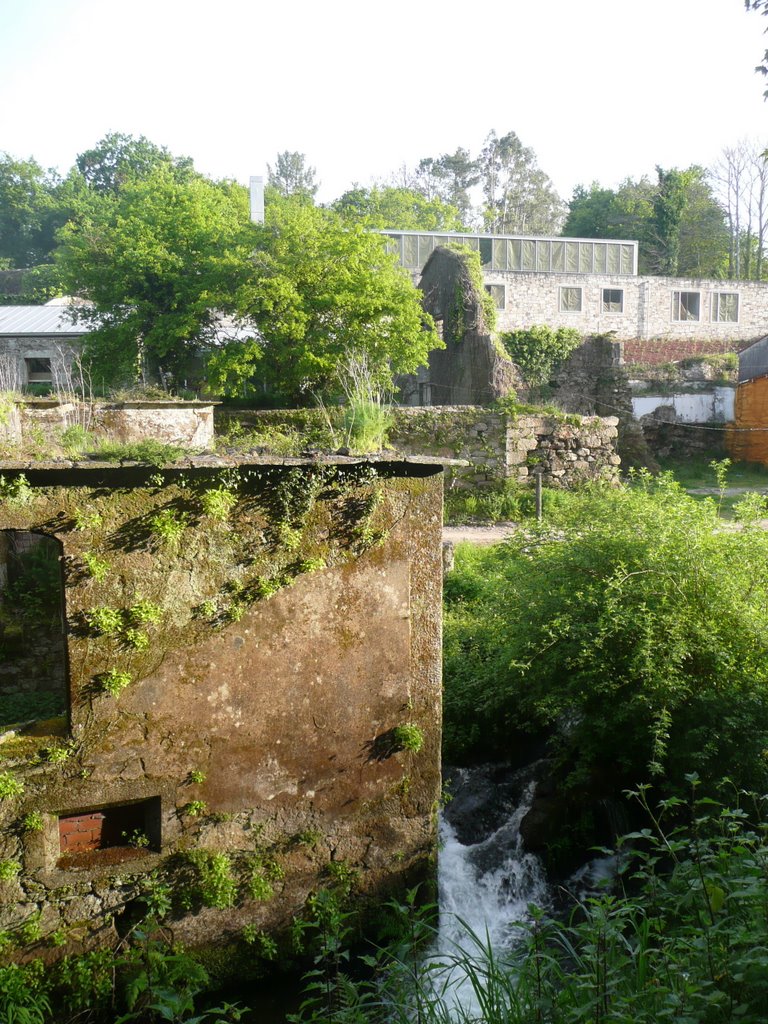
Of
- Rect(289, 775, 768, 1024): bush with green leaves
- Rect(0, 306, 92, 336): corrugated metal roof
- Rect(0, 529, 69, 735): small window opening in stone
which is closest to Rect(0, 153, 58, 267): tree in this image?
Rect(0, 306, 92, 336): corrugated metal roof

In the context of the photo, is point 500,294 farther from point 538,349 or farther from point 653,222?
point 653,222

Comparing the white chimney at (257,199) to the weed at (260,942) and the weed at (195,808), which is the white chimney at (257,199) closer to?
the weed at (195,808)

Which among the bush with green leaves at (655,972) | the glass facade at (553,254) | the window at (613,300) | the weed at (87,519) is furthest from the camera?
the glass facade at (553,254)

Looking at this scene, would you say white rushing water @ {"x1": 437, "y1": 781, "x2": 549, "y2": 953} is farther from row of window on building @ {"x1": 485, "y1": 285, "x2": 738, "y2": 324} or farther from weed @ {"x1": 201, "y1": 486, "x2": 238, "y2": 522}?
row of window on building @ {"x1": 485, "y1": 285, "x2": 738, "y2": 324}

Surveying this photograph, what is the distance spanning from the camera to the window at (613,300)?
35.7 meters

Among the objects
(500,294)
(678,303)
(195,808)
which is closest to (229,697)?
(195,808)

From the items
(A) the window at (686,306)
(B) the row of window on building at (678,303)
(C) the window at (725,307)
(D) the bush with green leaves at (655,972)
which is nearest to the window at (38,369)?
(B) the row of window on building at (678,303)

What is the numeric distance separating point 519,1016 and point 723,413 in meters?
28.4

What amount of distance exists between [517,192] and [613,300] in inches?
1015

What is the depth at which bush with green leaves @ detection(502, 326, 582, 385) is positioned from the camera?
27.2 metres

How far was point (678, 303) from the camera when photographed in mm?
36406

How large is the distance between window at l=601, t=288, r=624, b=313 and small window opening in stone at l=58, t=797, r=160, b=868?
107 feet

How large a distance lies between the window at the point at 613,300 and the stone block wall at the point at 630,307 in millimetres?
127

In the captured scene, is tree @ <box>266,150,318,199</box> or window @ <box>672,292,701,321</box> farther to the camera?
tree @ <box>266,150,318,199</box>
